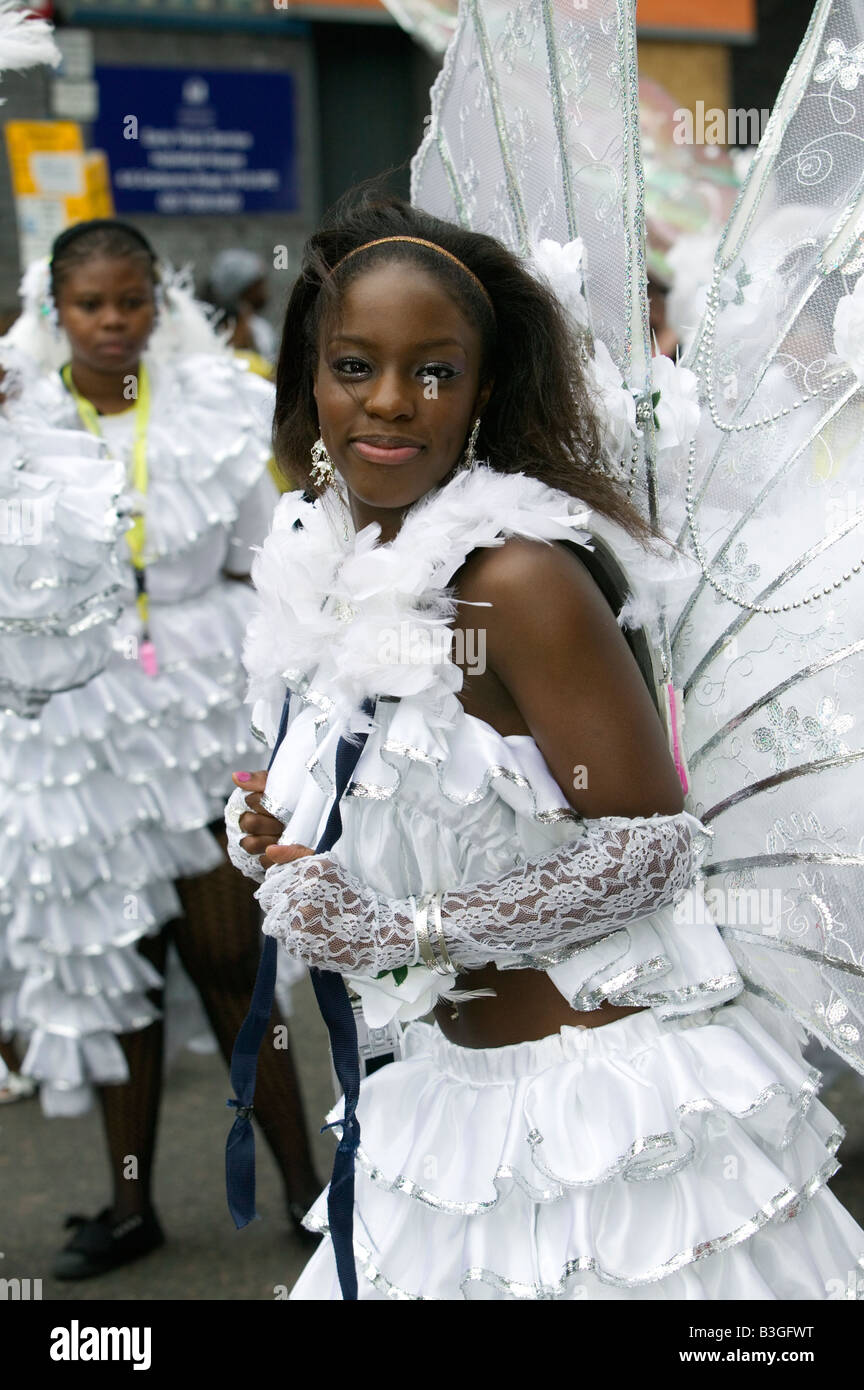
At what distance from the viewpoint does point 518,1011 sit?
1848 millimetres

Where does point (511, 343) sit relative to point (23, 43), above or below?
below

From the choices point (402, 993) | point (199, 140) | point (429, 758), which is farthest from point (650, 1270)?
point (199, 140)

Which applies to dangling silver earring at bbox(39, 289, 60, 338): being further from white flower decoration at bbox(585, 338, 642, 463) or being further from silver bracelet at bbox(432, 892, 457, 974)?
silver bracelet at bbox(432, 892, 457, 974)

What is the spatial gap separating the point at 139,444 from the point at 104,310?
1.03 ft

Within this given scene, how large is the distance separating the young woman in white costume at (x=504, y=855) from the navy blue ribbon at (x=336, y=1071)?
4cm

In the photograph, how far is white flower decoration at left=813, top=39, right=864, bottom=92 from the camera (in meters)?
1.77

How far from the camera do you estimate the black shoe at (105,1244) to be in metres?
3.30

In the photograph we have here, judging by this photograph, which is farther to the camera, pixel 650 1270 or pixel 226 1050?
pixel 226 1050

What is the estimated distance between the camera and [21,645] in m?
2.99

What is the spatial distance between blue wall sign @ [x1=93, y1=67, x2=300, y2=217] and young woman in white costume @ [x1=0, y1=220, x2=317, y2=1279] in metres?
8.00

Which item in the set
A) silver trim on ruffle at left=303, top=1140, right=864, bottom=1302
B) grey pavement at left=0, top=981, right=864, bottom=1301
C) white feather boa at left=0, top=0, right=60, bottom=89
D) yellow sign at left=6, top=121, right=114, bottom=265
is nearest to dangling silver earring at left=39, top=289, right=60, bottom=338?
white feather boa at left=0, top=0, right=60, bottom=89

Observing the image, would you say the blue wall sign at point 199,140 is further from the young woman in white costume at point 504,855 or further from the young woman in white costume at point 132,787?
the young woman in white costume at point 504,855

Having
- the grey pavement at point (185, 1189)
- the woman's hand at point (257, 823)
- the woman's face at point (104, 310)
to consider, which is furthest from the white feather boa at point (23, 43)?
the grey pavement at point (185, 1189)

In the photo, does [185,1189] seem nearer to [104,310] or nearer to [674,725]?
[104,310]
